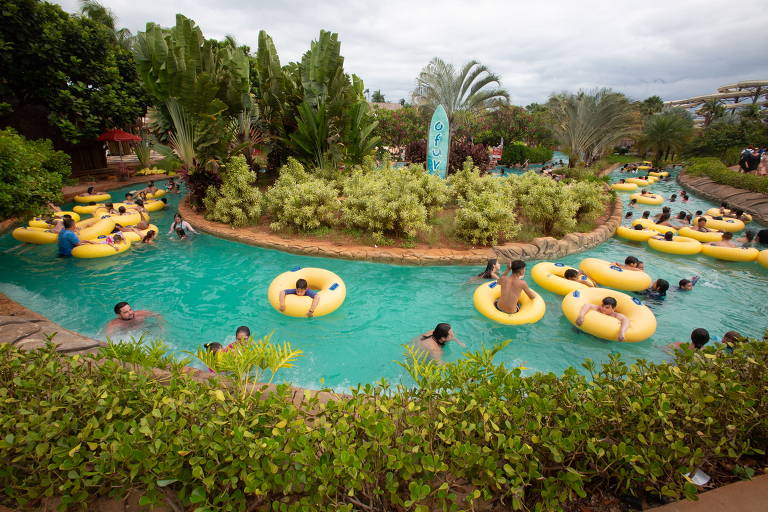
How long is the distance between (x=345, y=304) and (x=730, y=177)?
23111 millimetres

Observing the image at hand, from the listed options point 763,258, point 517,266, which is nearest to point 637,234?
point 763,258

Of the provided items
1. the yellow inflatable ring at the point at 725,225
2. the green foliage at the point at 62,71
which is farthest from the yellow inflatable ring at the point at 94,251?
the yellow inflatable ring at the point at 725,225

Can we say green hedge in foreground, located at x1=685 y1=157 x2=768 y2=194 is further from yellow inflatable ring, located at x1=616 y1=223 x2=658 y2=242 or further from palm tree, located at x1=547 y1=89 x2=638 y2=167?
yellow inflatable ring, located at x1=616 y1=223 x2=658 y2=242

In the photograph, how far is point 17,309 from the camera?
645 cm

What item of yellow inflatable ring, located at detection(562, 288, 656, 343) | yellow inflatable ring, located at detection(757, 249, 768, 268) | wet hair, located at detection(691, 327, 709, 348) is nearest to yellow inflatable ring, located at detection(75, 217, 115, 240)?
yellow inflatable ring, located at detection(562, 288, 656, 343)

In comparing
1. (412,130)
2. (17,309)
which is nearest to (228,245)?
(17,309)

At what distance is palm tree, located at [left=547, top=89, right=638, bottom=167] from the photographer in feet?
63.3

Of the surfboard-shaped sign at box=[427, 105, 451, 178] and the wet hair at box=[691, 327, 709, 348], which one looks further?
the surfboard-shaped sign at box=[427, 105, 451, 178]

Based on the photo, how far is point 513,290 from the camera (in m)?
6.59

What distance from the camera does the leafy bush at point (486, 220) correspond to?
989cm

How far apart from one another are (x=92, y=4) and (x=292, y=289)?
114 feet

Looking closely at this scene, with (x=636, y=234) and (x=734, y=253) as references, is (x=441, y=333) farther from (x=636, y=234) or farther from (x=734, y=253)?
(x=734, y=253)

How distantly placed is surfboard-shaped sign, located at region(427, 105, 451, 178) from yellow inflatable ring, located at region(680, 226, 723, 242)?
8.69 metres

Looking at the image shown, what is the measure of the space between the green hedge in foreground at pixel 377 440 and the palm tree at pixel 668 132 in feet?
116
